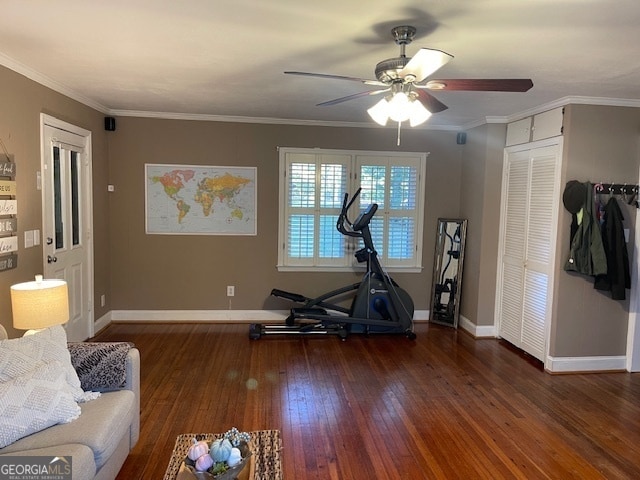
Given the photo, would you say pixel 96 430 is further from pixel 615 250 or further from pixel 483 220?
pixel 483 220

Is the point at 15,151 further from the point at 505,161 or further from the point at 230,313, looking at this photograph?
the point at 505,161

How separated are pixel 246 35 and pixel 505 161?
10.7ft

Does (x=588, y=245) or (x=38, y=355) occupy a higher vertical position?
(x=588, y=245)

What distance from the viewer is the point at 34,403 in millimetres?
Answer: 1875

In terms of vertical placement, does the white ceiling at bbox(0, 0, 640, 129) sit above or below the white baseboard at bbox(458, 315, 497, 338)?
above

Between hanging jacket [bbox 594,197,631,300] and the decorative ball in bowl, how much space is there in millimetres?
3349

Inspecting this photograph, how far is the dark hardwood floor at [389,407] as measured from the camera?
8.01ft

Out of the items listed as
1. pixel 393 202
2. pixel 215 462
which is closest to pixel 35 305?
pixel 215 462

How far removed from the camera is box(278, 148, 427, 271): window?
4.96 m

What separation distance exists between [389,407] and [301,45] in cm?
250

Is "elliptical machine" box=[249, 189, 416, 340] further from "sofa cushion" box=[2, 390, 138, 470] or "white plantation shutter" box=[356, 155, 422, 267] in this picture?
"sofa cushion" box=[2, 390, 138, 470]

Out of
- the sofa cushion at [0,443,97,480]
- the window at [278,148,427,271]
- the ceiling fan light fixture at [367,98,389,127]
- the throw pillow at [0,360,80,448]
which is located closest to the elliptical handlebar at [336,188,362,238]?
the window at [278,148,427,271]

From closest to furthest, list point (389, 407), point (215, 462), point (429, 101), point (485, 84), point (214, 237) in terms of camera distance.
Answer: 1. point (215, 462)
2. point (485, 84)
3. point (429, 101)
4. point (389, 407)
5. point (214, 237)

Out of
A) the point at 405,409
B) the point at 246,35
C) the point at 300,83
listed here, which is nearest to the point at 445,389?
the point at 405,409
